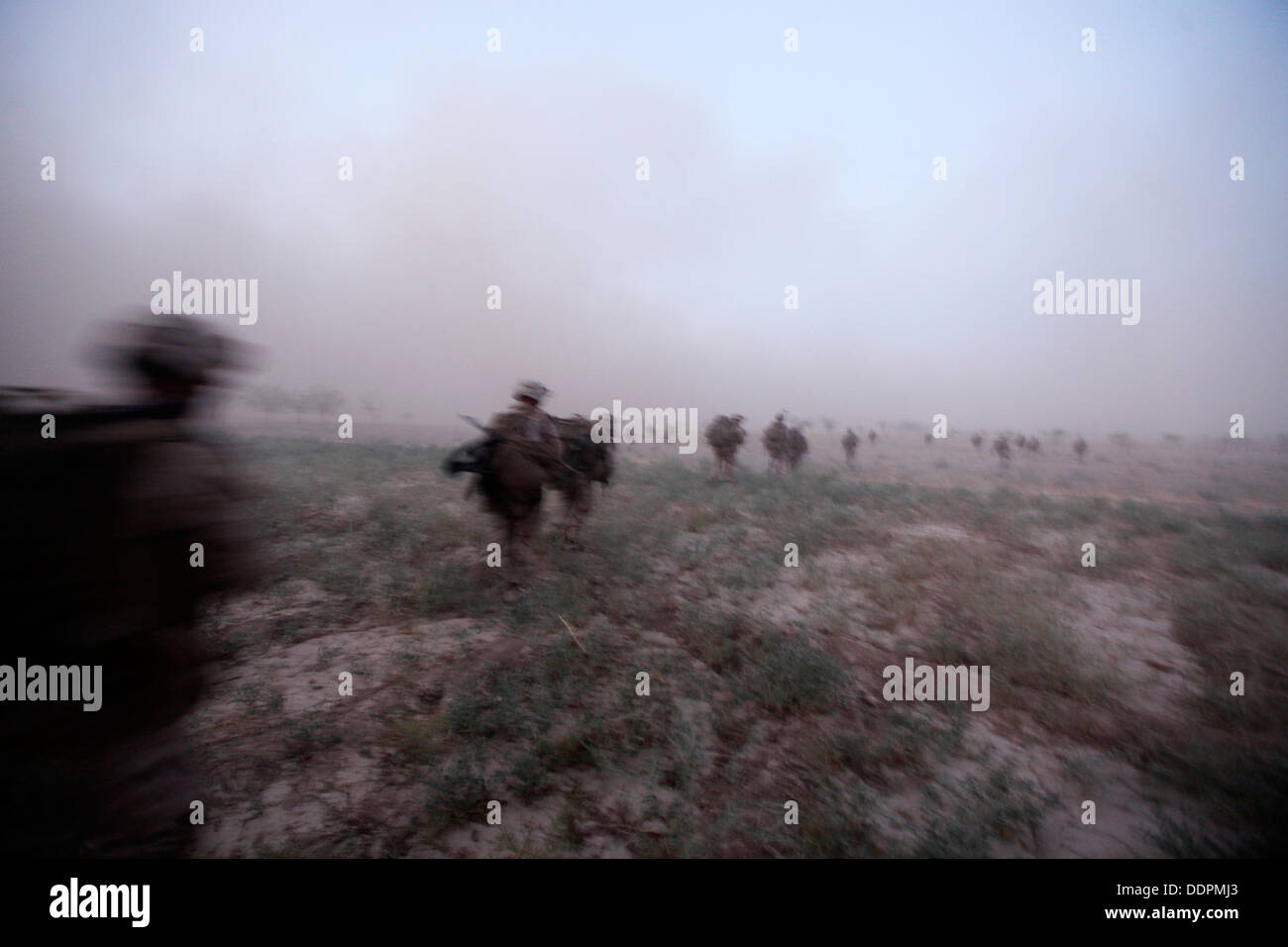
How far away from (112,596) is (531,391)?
4.79 m

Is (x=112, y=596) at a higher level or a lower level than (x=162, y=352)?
lower

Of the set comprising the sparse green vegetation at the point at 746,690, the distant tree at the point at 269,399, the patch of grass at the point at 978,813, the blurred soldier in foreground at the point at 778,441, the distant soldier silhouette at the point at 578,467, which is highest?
the distant tree at the point at 269,399

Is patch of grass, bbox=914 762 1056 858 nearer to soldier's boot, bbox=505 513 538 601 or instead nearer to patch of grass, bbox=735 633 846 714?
patch of grass, bbox=735 633 846 714

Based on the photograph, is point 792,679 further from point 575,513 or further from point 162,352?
point 575,513

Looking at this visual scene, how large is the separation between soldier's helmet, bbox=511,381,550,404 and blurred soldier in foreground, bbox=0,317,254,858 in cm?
408

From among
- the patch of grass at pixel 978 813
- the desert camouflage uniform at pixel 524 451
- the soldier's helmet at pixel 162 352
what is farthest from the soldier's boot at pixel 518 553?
the patch of grass at pixel 978 813

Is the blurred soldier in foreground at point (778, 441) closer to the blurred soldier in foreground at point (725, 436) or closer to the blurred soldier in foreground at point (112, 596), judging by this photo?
the blurred soldier in foreground at point (725, 436)

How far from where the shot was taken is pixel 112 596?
5.87ft

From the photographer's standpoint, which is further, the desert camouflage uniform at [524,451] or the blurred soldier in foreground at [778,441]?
the blurred soldier in foreground at [778,441]

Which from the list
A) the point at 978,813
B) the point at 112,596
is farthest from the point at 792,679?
the point at 112,596

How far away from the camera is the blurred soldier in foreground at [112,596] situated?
5.52 feet

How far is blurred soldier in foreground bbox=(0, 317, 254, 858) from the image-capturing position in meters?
1.68

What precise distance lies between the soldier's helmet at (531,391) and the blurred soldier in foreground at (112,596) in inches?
160
